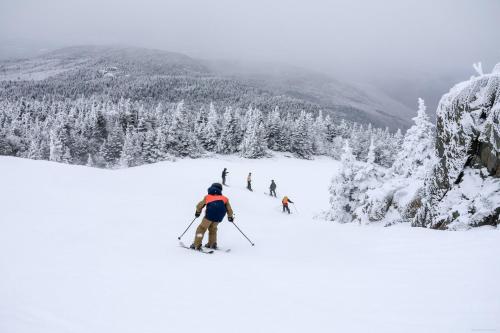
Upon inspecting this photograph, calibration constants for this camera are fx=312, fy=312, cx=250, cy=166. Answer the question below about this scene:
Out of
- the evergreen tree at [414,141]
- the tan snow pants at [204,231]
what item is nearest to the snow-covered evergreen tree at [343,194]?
the evergreen tree at [414,141]

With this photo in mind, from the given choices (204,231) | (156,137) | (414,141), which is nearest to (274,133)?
(156,137)

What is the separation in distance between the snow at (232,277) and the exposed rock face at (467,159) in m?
1.93

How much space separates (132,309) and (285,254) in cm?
432

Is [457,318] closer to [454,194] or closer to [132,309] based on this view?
[132,309]

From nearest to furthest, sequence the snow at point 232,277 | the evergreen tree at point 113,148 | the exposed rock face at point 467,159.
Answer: the snow at point 232,277
the exposed rock face at point 467,159
the evergreen tree at point 113,148

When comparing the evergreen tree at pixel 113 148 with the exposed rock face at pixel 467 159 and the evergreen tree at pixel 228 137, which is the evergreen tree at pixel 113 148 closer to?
the evergreen tree at pixel 228 137

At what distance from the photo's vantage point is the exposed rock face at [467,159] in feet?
27.5

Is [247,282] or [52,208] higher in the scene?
[247,282]

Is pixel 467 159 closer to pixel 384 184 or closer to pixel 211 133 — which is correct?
pixel 384 184

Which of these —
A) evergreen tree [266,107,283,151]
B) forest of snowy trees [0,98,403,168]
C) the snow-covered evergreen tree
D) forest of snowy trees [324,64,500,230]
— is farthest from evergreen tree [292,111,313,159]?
forest of snowy trees [324,64,500,230]

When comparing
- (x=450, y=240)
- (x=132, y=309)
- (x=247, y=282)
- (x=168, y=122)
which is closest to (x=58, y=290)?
(x=132, y=309)

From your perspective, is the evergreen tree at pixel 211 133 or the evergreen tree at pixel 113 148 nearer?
the evergreen tree at pixel 211 133

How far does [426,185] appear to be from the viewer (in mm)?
10914

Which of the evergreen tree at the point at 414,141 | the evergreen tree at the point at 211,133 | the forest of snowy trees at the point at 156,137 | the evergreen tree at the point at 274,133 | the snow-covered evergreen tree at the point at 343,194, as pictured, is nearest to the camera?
the snow-covered evergreen tree at the point at 343,194
